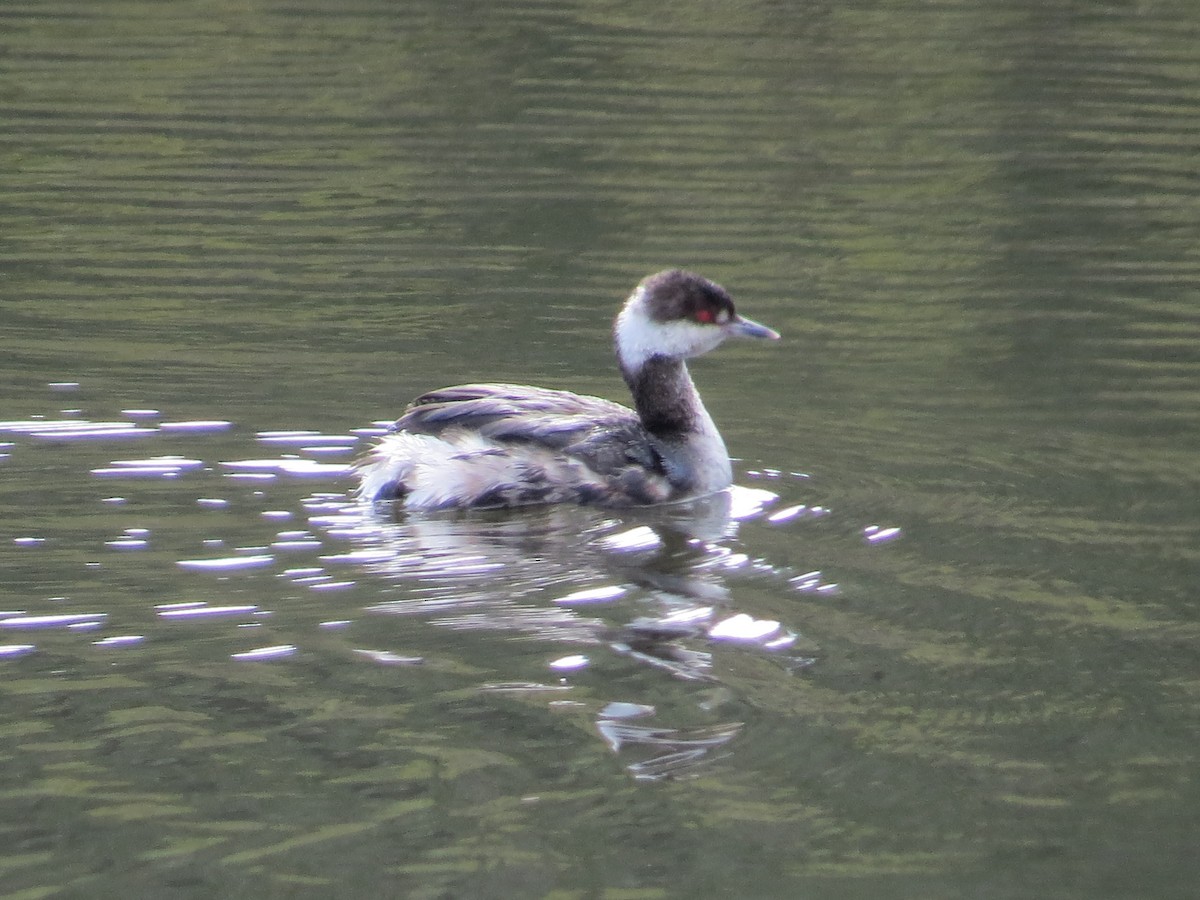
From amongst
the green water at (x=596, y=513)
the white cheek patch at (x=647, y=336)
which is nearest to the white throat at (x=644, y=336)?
the white cheek patch at (x=647, y=336)

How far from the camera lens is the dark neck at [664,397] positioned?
9164 millimetres

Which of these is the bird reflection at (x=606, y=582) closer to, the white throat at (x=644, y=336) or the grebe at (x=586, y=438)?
the grebe at (x=586, y=438)

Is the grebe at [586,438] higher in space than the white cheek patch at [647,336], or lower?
lower

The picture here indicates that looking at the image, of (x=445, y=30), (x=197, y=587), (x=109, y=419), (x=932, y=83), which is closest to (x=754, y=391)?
(x=109, y=419)

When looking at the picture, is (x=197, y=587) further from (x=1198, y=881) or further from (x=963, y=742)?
(x=1198, y=881)

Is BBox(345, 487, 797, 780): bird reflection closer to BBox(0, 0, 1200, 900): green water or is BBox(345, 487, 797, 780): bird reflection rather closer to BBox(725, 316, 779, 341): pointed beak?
BBox(0, 0, 1200, 900): green water

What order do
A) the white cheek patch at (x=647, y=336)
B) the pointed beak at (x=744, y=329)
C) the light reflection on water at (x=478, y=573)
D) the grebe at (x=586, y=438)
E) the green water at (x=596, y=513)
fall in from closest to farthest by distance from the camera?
the green water at (x=596, y=513), the light reflection on water at (x=478, y=573), the grebe at (x=586, y=438), the white cheek patch at (x=647, y=336), the pointed beak at (x=744, y=329)

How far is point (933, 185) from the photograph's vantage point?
15.7 m

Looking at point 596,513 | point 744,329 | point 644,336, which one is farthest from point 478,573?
point 744,329

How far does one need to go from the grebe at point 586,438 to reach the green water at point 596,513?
227 mm

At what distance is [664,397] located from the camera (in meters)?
9.26

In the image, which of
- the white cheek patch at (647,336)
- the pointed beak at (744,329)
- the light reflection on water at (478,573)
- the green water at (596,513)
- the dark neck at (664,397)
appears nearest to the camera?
the green water at (596,513)

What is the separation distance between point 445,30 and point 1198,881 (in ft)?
54.5

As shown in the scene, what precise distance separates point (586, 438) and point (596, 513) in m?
0.33
